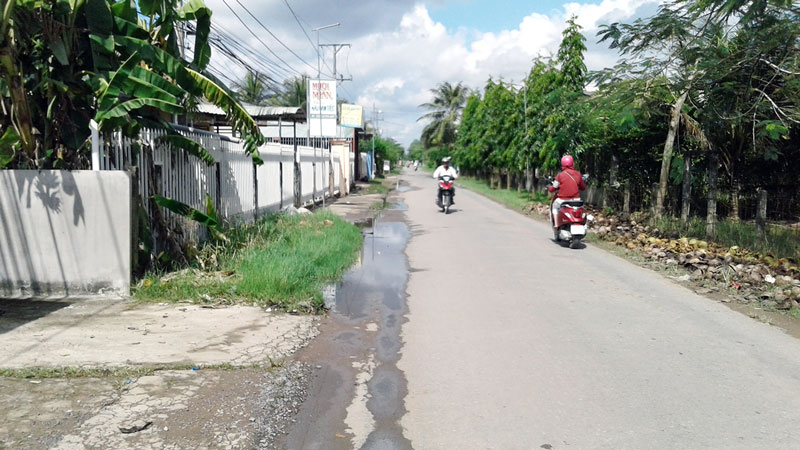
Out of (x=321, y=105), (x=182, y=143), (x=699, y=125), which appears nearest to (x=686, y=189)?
(x=699, y=125)

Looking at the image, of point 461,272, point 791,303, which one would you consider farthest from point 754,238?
point 461,272

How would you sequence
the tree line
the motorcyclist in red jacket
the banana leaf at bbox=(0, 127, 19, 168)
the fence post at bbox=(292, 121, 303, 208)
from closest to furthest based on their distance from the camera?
1. the banana leaf at bbox=(0, 127, 19, 168)
2. the tree line
3. the motorcyclist in red jacket
4. the fence post at bbox=(292, 121, 303, 208)

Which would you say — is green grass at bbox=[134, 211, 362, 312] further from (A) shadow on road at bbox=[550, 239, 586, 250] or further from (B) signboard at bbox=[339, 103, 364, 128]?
(B) signboard at bbox=[339, 103, 364, 128]

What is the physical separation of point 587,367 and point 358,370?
6.48ft

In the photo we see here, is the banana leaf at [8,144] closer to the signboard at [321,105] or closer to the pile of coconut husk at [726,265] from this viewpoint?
the pile of coconut husk at [726,265]

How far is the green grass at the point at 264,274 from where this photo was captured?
7410 millimetres

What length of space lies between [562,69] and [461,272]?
1647 cm

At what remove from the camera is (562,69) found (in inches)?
947

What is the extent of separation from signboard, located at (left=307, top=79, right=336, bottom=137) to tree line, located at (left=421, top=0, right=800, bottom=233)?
7.64m

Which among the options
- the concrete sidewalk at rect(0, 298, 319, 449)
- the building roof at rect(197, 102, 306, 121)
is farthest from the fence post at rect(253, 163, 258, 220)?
the concrete sidewalk at rect(0, 298, 319, 449)

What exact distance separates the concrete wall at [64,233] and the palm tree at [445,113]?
6074cm

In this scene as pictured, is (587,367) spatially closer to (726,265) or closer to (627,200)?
(726,265)

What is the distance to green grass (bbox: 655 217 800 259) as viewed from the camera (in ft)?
36.2

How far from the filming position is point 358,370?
5.44m
